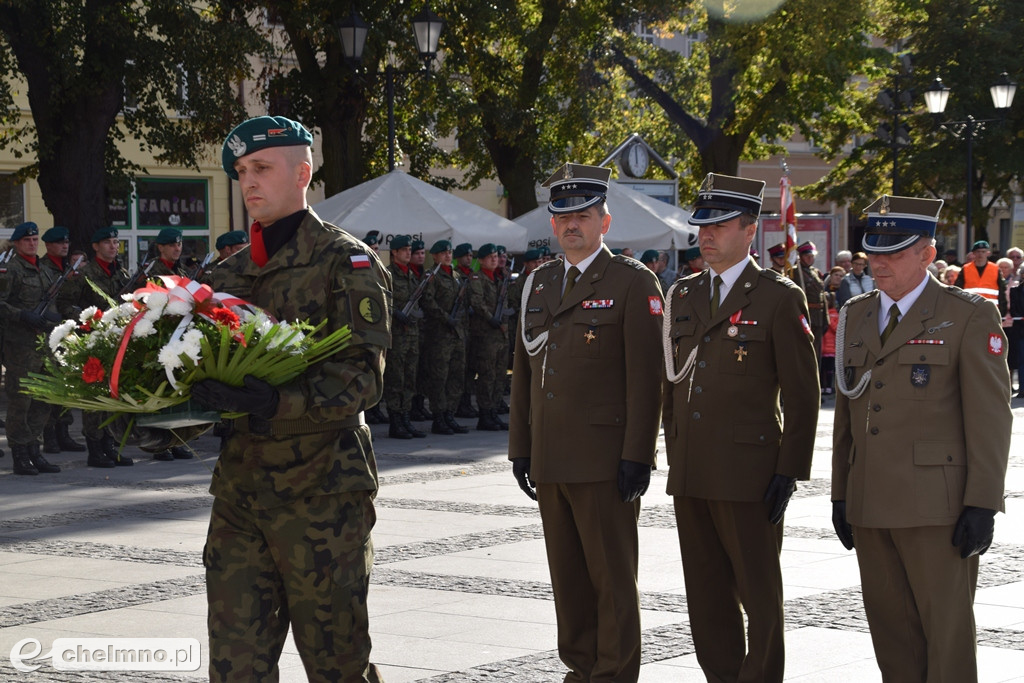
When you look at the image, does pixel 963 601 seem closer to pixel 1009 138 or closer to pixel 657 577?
pixel 657 577

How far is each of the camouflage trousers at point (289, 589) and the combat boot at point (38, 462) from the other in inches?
370

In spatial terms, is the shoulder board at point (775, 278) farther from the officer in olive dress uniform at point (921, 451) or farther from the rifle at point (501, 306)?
the rifle at point (501, 306)

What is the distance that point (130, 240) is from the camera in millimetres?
32750

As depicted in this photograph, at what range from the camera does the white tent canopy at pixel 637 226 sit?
2052 cm

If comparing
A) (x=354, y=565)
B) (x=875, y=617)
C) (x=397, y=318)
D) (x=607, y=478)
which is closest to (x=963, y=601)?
(x=875, y=617)

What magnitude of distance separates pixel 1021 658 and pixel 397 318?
1104 centimetres

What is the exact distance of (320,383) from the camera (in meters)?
4.25

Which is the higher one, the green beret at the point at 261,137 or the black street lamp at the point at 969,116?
the black street lamp at the point at 969,116

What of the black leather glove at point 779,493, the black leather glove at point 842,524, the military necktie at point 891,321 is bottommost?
the black leather glove at point 842,524

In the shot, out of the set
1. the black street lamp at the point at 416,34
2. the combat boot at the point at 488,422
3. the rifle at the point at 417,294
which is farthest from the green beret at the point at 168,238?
the black street lamp at the point at 416,34

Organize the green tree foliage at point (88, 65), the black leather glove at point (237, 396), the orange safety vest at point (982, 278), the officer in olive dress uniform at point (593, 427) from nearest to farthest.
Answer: the black leather glove at point (237, 396) < the officer in olive dress uniform at point (593, 427) < the green tree foliage at point (88, 65) < the orange safety vest at point (982, 278)

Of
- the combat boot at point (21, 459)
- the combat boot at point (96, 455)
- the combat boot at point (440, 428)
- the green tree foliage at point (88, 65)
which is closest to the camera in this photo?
the combat boot at point (21, 459)

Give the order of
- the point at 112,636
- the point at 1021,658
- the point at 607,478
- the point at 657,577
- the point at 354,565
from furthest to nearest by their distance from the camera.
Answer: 1. the point at 657,577
2. the point at 112,636
3. the point at 1021,658
4. the point at 607,478
5. the point at 354,565

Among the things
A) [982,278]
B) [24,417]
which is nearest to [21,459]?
[24,417]
